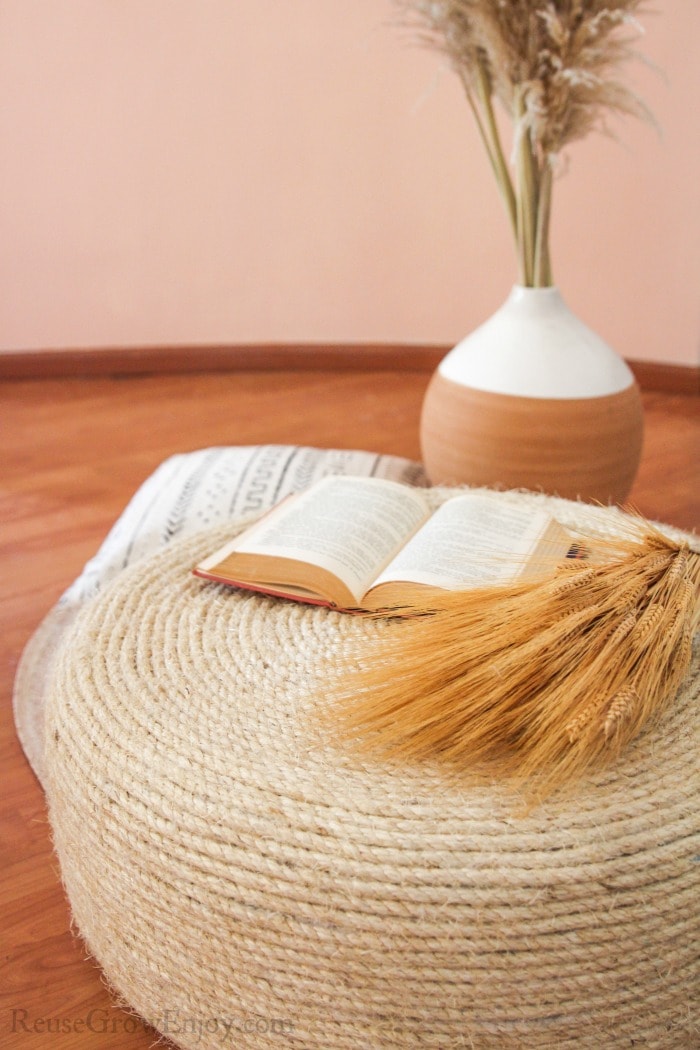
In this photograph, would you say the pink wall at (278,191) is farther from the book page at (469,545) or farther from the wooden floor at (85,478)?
the book page at (469,545)

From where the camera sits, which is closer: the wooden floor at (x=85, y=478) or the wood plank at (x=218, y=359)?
the wooden floor at (x=85, y=478)

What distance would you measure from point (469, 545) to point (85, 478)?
138 centimetres

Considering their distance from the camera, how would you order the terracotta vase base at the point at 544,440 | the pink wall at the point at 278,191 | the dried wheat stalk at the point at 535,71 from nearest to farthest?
the dried wheat stalk at the point at 535,71 < the terracotta vase base at the point at 544,440 < the pink wall at the point at 278,191

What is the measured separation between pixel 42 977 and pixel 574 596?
2.08ft

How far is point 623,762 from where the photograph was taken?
82cm

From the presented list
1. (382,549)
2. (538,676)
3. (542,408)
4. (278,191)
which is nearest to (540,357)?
(542,408)

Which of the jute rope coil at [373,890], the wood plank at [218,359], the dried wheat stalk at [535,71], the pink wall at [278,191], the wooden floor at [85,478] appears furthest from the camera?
the wood plank at [218,359]

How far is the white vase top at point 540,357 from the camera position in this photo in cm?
160

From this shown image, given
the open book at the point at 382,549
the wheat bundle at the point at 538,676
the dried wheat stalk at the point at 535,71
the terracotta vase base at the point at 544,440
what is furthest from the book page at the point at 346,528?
the dried wheat stalk at the point at 535,71

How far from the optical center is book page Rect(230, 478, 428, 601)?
109 centimetres

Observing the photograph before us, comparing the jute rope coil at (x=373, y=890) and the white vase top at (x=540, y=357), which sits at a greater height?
the white vase top at (x=540, y=357)

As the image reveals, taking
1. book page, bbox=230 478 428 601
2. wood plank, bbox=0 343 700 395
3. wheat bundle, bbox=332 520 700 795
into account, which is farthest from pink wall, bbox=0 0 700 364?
wheat bundle, bbox=332 520 700 795

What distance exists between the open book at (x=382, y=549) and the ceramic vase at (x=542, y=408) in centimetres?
39

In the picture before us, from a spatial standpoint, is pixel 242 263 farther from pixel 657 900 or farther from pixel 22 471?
pixel 657 900
